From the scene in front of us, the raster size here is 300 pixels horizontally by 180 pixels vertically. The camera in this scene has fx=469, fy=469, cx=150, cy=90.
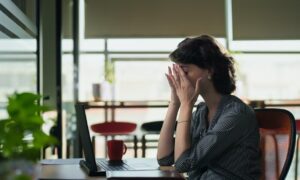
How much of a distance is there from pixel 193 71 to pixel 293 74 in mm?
5176

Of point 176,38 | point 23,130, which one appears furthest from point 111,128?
point 23,130

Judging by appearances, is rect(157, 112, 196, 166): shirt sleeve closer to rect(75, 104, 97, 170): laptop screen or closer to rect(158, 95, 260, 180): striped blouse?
rect(158, 95, 260, 180): striped blouse

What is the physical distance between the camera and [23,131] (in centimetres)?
68

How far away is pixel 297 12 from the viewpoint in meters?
6.61

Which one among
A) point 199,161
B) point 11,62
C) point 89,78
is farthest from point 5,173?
point 89,78

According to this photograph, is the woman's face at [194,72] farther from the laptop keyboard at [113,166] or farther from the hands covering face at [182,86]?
the laptop keyboard at [113,166]

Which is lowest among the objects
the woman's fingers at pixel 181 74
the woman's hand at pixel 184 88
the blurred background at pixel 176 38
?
the woman's hand at pixel 184 88

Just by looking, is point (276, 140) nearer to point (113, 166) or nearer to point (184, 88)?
point (184, 88)

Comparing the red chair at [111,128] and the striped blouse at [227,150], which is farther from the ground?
the striped blouse at [227,150]

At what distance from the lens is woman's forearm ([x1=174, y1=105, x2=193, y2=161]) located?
162 centimetres

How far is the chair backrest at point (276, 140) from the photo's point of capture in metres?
1.60

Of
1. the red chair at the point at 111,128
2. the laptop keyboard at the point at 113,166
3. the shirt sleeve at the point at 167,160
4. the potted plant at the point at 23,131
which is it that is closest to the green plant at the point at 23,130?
the potted plant at the point at 23,131

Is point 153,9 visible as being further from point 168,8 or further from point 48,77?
point 48,77

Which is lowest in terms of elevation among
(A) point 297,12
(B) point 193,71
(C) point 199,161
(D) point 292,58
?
(C) point 199,161
